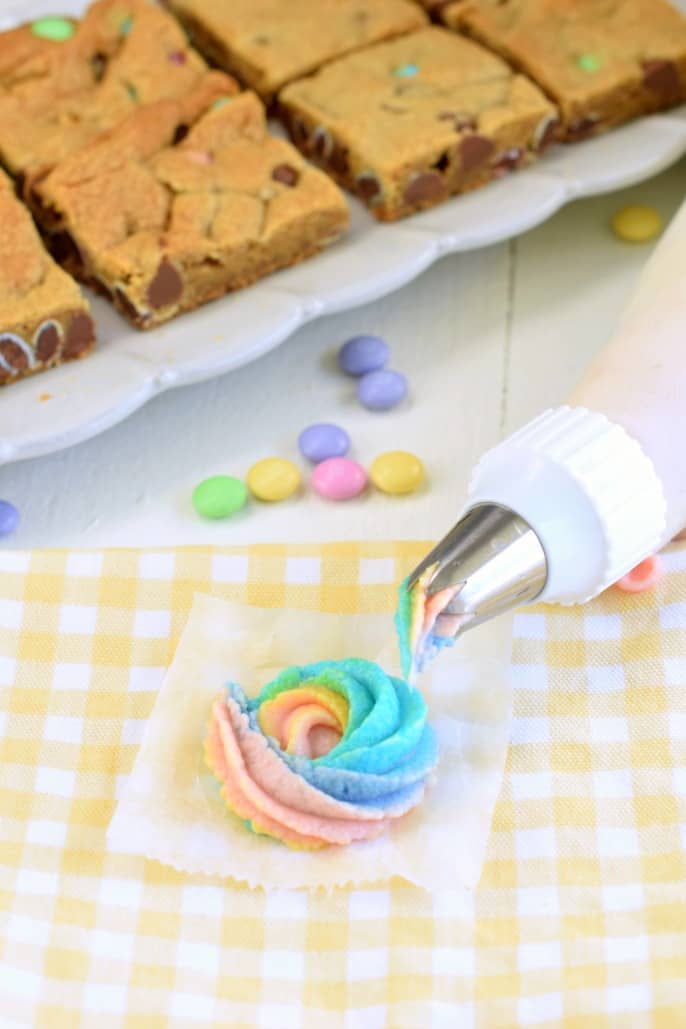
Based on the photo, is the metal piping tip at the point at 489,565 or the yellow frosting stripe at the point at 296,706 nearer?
the metal piping tip at the point at 489,565

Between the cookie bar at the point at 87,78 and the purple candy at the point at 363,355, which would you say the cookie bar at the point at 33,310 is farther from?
the purple candy at the point at 363,355

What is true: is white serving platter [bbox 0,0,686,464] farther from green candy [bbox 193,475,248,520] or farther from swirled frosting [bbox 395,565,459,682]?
swirled frosting [bbox 395,565,459,682]

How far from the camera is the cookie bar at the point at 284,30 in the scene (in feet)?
5.54

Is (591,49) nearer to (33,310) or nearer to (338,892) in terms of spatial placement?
(33,310)

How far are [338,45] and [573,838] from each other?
1051mm

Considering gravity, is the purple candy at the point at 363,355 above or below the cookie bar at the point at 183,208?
below

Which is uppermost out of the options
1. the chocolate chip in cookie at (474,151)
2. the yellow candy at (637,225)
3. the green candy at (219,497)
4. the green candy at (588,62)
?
the chocolate chip in cookie at (474,151)

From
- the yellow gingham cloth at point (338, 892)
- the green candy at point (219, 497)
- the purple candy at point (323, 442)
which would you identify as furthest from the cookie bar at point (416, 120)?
the yellow gingham cloth at point (338, 892)

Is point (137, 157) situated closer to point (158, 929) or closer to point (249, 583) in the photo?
point (249, 583)

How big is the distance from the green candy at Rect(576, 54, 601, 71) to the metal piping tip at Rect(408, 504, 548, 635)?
86 centimetres

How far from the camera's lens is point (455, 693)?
1166 mm

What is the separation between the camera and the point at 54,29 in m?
1.68

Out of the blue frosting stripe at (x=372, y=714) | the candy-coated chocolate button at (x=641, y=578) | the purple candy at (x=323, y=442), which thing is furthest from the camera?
the purple candy at (x=323, y=442)

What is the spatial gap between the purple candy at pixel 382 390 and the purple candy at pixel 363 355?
26 mm
